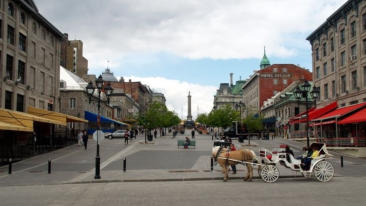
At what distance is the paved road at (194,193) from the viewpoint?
11305 millimetres

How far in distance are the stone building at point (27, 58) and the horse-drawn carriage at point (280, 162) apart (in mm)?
21943

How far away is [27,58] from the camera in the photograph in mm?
35156

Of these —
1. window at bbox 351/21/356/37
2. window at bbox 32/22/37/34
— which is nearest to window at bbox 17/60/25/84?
window at bbox 32/22/37/34

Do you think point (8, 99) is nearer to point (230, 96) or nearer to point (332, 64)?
point (332, 64)

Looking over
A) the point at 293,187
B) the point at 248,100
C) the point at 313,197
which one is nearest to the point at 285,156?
the point at 293,187

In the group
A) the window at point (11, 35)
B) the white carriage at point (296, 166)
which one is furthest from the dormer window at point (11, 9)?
the white carriage at point (296, 166)

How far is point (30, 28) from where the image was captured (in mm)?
35938

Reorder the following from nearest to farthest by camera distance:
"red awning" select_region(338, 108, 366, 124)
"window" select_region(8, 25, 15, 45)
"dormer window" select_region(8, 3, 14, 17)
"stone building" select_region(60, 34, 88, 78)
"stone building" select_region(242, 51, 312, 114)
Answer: "red awning" select_region(338, 108, 366, 124) → "window" select_region(8, 25, 15, 45) → "dormer window" select_region(8, 3, 14, 17) → "stone building" select_region(60, 34, 88, 78) → "stone building" select_region(242, 51, 312, 114)

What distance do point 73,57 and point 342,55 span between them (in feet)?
206

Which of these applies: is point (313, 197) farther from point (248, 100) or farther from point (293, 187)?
point (248, 100)

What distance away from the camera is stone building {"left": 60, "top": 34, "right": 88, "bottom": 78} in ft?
262

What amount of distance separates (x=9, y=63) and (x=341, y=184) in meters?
28.0

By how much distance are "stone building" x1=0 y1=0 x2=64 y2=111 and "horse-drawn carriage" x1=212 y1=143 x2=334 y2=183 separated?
21943mm

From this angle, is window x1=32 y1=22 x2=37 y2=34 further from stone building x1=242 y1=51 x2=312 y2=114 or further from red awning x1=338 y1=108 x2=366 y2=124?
stone building x1=242 y1=51 x2=312 y2=114
